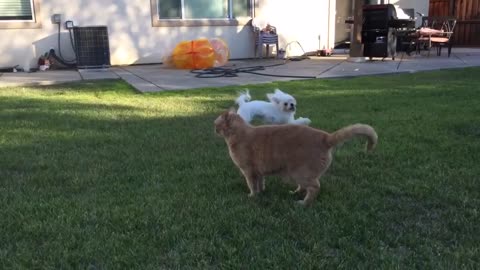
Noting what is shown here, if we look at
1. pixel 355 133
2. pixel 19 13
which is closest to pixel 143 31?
pixel 19 13

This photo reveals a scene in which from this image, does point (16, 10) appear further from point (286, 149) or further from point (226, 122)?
point (286, 149)

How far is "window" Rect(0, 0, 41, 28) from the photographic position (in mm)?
9984

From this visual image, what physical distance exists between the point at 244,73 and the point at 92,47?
11.8 ft

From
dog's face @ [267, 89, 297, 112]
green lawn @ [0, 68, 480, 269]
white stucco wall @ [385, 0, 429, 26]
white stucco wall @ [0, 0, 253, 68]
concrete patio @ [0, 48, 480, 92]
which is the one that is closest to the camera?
green lawn @ [0, 68, 480, 269]

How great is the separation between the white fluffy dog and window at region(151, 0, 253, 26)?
7.50 m

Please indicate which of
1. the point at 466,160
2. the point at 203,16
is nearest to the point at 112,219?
the point at 466,160

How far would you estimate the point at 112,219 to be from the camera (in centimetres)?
263

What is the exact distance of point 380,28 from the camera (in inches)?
424

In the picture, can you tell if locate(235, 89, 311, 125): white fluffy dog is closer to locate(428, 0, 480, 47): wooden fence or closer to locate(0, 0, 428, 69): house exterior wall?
locate(0, 0, 428, 69): house exterior wall

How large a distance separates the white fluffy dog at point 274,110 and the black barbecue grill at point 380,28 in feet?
23.5

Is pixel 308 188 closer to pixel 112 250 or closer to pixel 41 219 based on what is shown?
pixel 112 250

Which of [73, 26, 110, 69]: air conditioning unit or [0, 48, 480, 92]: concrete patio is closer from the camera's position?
[0, 48, 480, 92]: concrete patio

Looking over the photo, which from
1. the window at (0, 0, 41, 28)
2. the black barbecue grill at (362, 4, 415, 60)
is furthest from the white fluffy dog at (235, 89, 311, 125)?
the window at (0, 0, 41, 28)

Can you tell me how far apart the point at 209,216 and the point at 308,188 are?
2.03 ft
